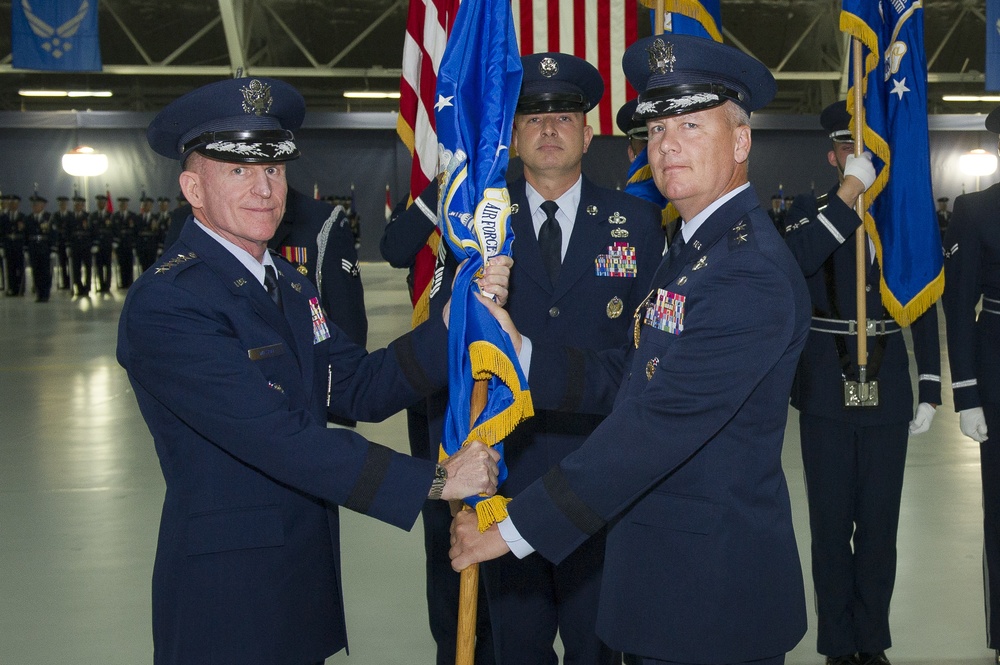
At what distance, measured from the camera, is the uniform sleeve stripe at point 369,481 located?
1.92 meters

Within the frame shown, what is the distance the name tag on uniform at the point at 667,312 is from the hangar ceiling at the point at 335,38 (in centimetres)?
1627

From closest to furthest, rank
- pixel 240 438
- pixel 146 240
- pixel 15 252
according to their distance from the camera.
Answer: pixel 240 438 → pixel 15 252 → pixel 146 240

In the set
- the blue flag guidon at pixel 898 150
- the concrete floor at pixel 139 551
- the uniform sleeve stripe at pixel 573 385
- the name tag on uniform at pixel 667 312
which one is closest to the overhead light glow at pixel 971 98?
the concrete floor at pixel 139 551

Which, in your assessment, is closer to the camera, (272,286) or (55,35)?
(272,286)

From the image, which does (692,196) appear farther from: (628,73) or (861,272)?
(861,272)

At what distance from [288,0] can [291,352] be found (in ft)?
60.0

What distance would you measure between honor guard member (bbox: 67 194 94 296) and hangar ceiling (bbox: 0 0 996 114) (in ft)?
9.10

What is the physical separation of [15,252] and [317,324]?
55.3 feet

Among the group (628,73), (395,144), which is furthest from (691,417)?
(395,144)

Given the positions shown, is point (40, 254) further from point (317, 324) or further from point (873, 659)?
point (873, 659)

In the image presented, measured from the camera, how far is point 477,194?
2189 millimetres

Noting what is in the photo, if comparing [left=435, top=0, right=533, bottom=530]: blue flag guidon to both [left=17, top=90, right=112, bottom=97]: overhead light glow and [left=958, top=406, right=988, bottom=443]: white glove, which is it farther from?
[left=17, top=90, right=112, bottom=97]: overhead light glow

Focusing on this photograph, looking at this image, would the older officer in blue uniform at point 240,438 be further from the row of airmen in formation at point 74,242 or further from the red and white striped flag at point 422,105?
the row of airmen in formation at point 74,242

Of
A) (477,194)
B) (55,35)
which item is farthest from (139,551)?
(55,35)
